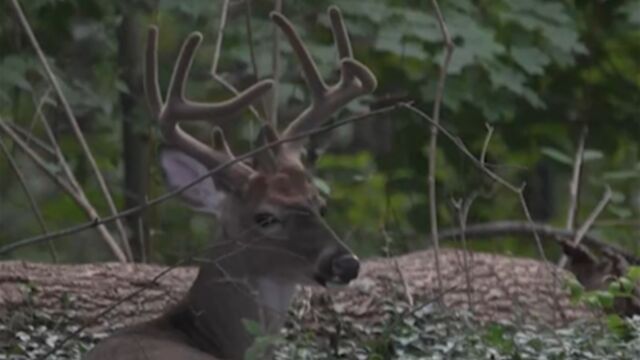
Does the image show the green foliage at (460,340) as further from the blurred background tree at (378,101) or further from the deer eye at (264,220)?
the blurred background tree at (378,101)

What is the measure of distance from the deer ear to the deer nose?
23.8 inches

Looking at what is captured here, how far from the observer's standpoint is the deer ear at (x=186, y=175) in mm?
8742

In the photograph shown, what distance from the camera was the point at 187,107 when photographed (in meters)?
8.56

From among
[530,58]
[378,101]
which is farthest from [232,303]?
[530,58]

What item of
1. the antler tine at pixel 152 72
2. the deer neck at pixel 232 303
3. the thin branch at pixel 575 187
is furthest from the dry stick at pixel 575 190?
the antler tine at pixel 152 72

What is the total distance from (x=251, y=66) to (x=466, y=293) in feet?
6.37

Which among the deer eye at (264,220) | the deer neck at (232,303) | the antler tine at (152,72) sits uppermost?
the antler tine at (152,72)

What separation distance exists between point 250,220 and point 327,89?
0.57 metres

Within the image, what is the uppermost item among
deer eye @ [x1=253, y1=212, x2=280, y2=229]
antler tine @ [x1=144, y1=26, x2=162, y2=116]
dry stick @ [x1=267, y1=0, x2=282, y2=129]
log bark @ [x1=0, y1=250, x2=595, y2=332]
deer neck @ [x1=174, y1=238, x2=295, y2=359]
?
antler tine @ [x1=144, y1=26, x2=162, y2=116]

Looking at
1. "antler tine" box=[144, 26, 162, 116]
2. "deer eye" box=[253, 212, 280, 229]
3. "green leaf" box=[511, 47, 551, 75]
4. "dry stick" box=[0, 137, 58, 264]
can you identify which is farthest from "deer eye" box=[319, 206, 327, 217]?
"green leaf" box=[511, 47, 551, 75]

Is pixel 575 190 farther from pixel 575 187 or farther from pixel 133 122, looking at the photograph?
pixel 133 122

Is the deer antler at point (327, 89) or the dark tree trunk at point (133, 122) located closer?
the deer antler at point (327, 89)

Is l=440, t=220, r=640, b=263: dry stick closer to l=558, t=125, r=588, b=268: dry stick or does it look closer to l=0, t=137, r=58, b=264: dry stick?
l=558, t=125, r=588, b=268: dry stick

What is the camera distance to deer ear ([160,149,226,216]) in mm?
8742
